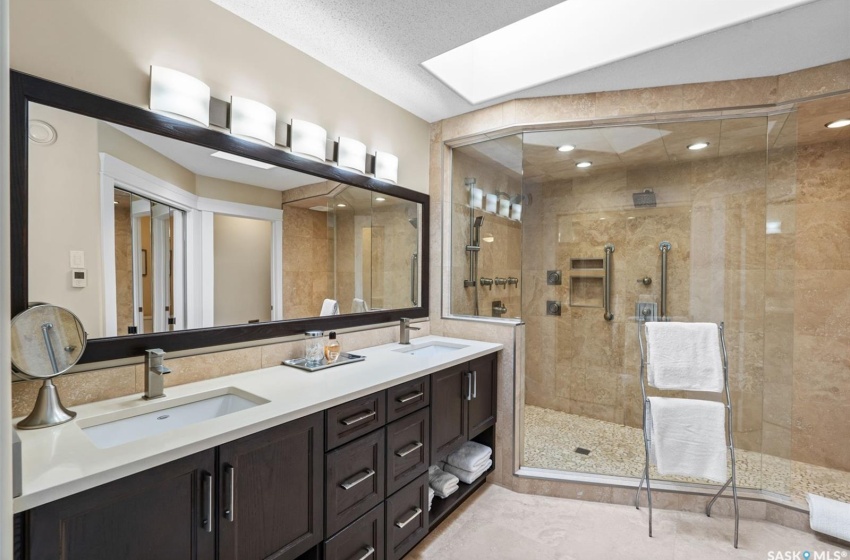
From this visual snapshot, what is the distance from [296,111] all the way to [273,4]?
1.48ft

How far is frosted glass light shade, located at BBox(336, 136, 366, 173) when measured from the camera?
2.16 m

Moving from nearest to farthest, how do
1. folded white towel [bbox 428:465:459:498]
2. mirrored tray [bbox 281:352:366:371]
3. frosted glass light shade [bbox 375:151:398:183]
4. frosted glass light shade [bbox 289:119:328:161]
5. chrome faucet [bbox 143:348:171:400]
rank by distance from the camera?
chrome faucet [bbox 143:348:171:400] → mirrored tray [bbox 281:352:366:371] → frosted glass light shade [bbox 289:119:328:161] → folded white towel [bbox 428:465:459:498] → frosted glass light shade [bbox 375:151:398:183]

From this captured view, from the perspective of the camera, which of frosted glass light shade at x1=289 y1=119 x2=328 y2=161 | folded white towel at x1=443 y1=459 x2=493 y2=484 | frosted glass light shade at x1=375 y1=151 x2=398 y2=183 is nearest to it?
frosted glass light shade at x1=289 y1=119 x2=328 y2=161

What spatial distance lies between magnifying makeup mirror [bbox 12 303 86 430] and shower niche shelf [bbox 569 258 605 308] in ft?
10.5

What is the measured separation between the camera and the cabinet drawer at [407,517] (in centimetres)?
166

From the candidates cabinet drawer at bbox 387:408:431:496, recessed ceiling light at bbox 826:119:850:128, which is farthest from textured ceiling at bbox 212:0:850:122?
cabinet drawer at bbox 387:408:431:496

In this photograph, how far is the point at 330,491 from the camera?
1.39 m

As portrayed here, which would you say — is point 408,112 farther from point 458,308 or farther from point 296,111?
point 458,308

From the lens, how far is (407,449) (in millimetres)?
1764

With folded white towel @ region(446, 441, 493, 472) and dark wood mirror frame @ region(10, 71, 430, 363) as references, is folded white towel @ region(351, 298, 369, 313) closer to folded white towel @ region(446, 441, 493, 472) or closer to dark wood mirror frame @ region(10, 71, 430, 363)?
dark wood mirror frame @ region(10, 71, 430, 363)

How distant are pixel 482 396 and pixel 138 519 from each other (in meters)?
1.76

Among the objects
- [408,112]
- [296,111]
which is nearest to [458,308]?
[408,112]

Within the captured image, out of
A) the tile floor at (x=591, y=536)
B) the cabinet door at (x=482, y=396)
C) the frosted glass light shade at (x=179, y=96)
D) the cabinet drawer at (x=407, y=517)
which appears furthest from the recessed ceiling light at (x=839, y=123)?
the frosted glass light shade at (x=179, y=96)

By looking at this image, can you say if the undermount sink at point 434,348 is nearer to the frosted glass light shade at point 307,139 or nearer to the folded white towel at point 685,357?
the folded white towel at point 685,357
